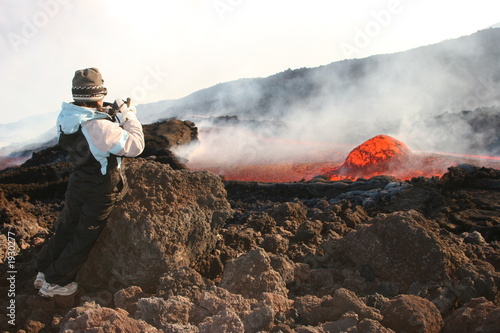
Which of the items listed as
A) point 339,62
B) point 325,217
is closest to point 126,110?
point 325,217

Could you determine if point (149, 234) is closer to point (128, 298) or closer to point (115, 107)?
point (128, 298)

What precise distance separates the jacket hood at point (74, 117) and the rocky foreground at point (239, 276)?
2.31 ft

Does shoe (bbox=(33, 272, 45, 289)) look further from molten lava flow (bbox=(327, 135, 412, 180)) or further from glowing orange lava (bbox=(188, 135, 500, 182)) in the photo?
molten lava flow (bbox=(327, 135, 412, 180))

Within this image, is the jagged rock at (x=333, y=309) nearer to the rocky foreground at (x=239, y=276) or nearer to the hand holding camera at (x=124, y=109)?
the rocky foreground at (x=239, y=276)

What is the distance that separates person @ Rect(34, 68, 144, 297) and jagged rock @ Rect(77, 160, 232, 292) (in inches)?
5.0

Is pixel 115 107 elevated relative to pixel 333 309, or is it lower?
elevated

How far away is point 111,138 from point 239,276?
133 centimetres

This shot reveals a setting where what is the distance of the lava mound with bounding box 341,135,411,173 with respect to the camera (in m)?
14.0

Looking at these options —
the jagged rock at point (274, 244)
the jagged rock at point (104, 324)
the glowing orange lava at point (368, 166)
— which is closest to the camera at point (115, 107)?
the jagged rock at point (104, 324)

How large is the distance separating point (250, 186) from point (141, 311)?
7060 mm

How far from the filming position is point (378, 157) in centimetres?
1423

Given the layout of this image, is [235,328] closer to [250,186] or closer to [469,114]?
[250,186]

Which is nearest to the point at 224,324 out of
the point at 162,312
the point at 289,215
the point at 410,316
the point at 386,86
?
the point at 162,312

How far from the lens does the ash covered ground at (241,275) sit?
221 centimetres
